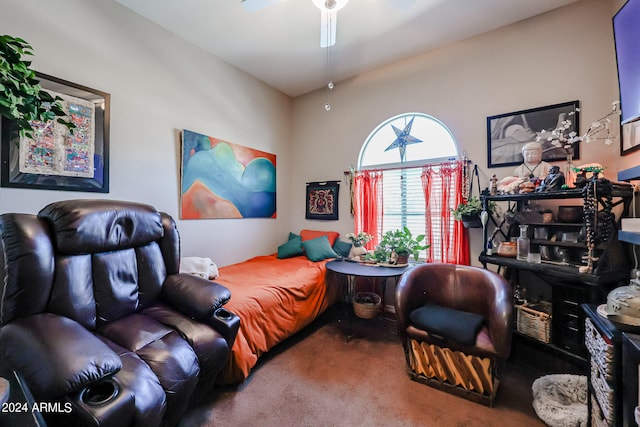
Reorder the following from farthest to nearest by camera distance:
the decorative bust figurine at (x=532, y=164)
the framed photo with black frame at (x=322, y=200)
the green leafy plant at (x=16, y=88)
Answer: the framed photo with black frame at (x=322, y=200) → the decorative bust figurine at (x=532, y=164) → the green leafy plant at (x=16, y=88)

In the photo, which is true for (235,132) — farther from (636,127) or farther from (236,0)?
(636,127)

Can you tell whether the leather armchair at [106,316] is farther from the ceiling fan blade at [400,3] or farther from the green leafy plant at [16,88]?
the ceiling fan blade at [400,3]

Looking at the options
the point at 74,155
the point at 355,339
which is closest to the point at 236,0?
the point at 74,155

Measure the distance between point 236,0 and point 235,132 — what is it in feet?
4.36

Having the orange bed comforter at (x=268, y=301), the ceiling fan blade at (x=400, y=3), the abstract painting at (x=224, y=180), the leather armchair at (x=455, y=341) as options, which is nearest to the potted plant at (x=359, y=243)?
the orange bed comforter at (x=268, y=301)

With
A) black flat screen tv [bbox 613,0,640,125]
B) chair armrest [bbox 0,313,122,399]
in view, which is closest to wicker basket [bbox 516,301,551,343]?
black flat screen tv [bbox 613,0,640,125]

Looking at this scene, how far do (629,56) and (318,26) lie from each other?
7.12 feet

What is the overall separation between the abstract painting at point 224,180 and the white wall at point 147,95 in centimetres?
9

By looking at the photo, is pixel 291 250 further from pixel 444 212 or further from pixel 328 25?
pixel 328 25

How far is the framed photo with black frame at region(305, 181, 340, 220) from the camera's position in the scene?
3.51 metres

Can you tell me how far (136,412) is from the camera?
40.0 inches

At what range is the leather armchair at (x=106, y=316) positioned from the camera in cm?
96

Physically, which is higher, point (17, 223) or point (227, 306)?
point (17, 223)

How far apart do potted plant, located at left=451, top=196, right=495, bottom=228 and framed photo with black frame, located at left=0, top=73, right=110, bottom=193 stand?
309 cm
